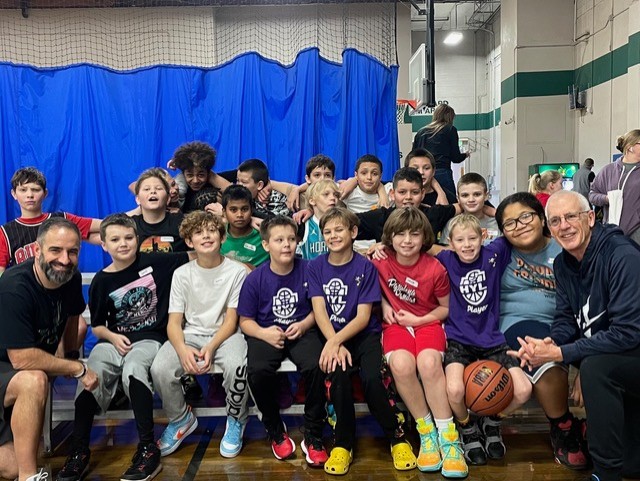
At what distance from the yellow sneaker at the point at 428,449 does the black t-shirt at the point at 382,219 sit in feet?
4.34

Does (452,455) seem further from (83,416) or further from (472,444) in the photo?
(83,416)

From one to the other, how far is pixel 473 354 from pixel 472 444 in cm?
42

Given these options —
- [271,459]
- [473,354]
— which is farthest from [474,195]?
[271,459]

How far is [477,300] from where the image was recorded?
8.98 ft

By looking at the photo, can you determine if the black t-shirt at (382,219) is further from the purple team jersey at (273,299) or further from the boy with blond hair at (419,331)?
the purple team jersey at (273,299)

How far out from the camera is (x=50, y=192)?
17.3ft

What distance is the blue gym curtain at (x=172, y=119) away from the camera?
5215mm

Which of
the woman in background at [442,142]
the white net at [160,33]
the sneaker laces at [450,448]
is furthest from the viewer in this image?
the white net at [160,33]

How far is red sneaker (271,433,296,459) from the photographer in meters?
2.65

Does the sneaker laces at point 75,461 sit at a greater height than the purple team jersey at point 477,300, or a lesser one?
lesser

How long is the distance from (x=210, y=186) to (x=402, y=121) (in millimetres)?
5123

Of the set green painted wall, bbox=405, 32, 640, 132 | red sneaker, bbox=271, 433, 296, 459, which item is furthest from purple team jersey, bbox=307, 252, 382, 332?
green painted wall, bbox=405, 32, 640, 132

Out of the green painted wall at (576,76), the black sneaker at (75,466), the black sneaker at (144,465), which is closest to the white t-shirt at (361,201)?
the black sneaker at (144,465)

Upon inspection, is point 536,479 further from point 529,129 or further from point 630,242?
point 529,129
